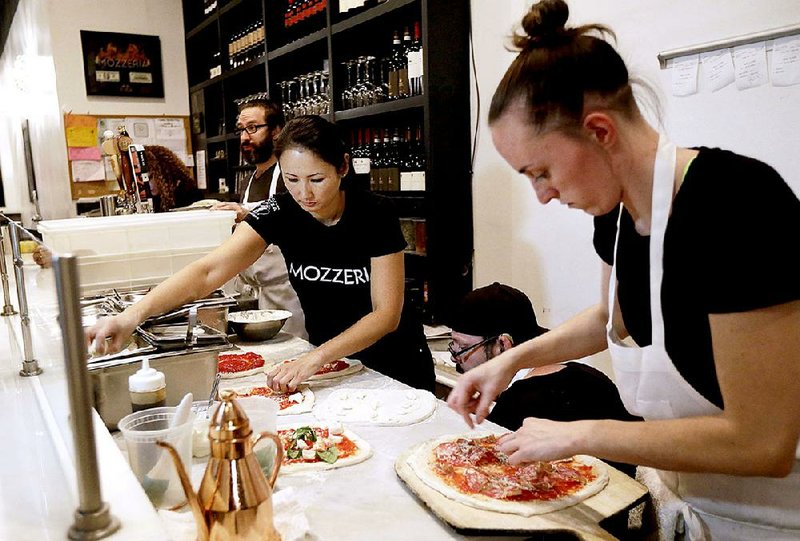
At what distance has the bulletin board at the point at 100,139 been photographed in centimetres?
555

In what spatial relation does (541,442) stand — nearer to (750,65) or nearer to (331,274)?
(331,274)

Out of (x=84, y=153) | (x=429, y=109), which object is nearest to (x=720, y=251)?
(x=429, y=109)

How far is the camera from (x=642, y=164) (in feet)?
3.31

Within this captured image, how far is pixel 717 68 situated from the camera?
6.83ft

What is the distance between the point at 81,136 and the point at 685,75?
5.11 meters

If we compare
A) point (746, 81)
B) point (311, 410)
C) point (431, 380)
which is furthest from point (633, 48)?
point (311, 410)

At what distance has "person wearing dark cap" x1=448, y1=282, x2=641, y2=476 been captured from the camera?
5.26ft

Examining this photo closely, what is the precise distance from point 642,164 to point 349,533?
75 cm

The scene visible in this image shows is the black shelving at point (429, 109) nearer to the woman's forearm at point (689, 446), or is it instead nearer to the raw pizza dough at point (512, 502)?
the raw pizza dough at point (512, 502)

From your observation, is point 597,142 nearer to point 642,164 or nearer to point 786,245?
point 642,164

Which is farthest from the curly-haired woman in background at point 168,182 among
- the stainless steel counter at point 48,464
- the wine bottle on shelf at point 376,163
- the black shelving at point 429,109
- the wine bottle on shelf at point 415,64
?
the stainless steel counter at point 48,464

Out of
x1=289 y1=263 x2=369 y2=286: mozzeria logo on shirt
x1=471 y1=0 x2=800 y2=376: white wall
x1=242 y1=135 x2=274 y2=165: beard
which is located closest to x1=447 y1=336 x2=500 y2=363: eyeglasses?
x1=289 y1=263 x2=369 y2=286: mozzeria logo on shirt

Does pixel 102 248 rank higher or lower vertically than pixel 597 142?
lower

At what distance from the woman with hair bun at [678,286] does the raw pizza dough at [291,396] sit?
63cm
